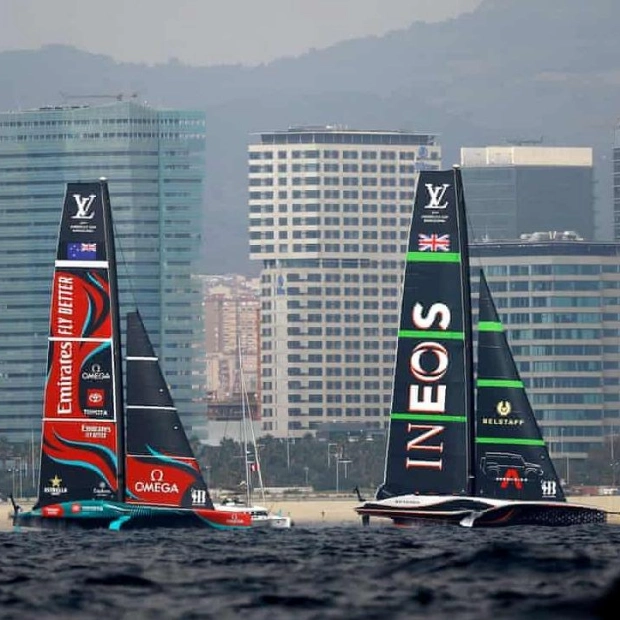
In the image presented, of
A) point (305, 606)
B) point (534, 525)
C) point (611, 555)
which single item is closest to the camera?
point (305, 606)

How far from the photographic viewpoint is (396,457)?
272ft

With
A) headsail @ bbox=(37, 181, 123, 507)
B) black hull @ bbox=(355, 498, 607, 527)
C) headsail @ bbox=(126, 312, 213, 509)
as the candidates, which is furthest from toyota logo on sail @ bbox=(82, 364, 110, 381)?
black hull @ bbox=(355, 498, 607, 527)

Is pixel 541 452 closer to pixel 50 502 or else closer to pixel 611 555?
pixel 50 502

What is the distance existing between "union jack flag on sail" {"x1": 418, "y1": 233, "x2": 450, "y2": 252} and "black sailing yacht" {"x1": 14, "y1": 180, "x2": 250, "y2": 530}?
10.1 meters

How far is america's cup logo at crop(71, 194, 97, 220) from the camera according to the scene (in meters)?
83.1

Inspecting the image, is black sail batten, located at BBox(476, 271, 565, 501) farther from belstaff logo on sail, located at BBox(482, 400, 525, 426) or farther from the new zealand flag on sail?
the new zealand flag on sail

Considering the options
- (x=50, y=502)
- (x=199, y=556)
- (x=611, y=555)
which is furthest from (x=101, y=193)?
(x=611, y=555)

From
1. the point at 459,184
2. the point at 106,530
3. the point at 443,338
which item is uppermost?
the point at 459,184

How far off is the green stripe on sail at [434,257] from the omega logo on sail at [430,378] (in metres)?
1.50

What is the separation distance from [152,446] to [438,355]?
410 inches

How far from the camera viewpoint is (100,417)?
271 feet

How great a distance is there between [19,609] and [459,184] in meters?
48.4

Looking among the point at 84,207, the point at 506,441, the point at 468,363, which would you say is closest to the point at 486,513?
the point at 506,441

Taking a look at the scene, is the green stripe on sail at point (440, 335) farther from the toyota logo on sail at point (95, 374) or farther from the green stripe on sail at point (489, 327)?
the toyota logo on sail at point (95, 374)
